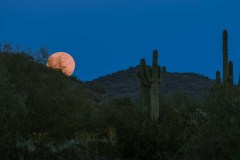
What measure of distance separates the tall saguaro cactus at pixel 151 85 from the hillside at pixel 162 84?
Answer: 3776 cm

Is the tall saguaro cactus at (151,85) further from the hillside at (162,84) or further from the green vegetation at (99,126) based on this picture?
the hillside at (162,84)

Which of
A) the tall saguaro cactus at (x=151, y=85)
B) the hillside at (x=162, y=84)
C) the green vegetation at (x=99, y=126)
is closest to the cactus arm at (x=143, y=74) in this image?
the tall saguaro cactus at (x=151, y=85)

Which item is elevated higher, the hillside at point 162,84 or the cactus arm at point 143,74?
the hillside at point 162,84

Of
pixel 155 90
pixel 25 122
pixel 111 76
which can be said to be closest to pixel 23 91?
pixel 25 122

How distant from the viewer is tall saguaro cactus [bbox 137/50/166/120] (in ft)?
72.1

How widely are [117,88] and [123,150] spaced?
4940 centimetres

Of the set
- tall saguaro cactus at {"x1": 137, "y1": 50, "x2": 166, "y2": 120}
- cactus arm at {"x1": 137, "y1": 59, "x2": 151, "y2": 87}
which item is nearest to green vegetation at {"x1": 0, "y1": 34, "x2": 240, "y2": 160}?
tall saguaro cactus at {"x1": 137, "y1": 50, "x2": 166, "y2": 120}

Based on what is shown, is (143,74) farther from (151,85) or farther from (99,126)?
(99,126)

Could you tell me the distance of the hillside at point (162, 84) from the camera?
6475 cm

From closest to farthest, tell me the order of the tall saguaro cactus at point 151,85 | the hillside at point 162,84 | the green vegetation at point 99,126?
the green vegetation at point 99,126
the tall saguaro cactus at point 151,85
the hillside at point 162,84

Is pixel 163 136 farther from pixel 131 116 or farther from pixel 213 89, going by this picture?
pixel 213 89

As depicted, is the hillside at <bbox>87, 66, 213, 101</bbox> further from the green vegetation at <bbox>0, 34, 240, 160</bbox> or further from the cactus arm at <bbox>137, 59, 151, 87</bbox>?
the cactus arm at <bbox>137, 59, 151, 87</bbox>

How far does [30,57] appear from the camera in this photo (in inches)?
1358

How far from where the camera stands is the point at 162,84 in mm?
69438
